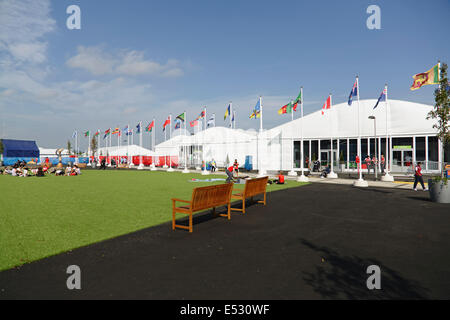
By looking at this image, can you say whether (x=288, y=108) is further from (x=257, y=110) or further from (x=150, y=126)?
(x=150, y=126)

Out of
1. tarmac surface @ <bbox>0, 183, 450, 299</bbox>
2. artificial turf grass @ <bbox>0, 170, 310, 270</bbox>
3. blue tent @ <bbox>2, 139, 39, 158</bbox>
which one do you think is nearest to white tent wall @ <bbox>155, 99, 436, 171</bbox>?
artificial turf grass @ <bbox>0, 170, 310, 270</bbox>

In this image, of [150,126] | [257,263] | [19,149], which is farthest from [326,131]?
[19,149]

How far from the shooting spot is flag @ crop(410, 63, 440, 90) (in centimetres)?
1287

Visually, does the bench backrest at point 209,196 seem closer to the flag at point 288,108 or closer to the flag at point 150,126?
the flag at point 288,108

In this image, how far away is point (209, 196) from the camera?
26.8 feet

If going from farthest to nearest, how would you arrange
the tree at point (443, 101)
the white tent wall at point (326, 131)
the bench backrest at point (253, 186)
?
the white tent wall at point (326, 131), the tree at point (443, 101), the bench backrest at point (253, 186)

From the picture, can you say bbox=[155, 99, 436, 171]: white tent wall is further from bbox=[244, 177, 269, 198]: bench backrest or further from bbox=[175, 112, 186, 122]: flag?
bbox=[244, 177, 269, 198]: bench backrest

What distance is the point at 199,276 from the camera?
4461mm

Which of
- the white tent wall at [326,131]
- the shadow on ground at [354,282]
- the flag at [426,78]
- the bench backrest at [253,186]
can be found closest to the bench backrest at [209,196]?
the bench backrest at [253,186]

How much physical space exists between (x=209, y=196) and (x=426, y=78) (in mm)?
12306

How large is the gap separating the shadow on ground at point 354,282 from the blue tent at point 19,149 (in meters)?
82.5

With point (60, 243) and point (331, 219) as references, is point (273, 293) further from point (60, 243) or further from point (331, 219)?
point (331, 219)

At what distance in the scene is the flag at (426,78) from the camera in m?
12.9

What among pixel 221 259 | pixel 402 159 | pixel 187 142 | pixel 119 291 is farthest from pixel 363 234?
pixel 187 142
